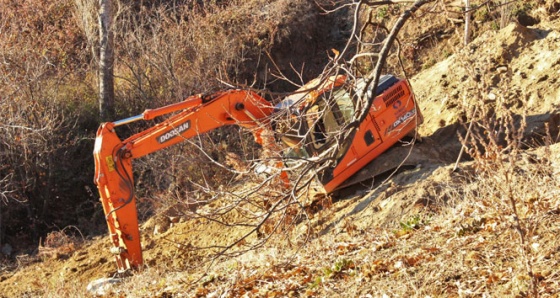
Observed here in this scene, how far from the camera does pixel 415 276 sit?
23.6 ft

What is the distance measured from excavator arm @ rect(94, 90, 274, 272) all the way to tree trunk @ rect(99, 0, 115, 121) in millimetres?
6707

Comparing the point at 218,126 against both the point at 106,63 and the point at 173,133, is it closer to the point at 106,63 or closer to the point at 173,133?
the point at 173,133

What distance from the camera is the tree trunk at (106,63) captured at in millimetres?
18125

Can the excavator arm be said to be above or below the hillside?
above

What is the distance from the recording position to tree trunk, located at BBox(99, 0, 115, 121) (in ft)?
59.5

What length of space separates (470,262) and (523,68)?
30.9ft

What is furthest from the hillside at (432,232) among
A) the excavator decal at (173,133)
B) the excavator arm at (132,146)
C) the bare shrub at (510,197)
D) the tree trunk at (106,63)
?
the tree trunk at (106,63)

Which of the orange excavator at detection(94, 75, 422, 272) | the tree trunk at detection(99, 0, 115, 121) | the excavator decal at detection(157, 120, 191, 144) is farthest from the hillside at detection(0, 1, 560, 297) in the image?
the tree trunk at detection(99, 0, 115, 121)

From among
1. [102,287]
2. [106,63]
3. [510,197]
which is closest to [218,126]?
[102,287]

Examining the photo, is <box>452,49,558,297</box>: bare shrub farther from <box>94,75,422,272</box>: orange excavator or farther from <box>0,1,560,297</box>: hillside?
<box>94,75,422,272</box>: orange excavator

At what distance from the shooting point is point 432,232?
27.9ft

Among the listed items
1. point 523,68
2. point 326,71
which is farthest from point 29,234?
point 326,71

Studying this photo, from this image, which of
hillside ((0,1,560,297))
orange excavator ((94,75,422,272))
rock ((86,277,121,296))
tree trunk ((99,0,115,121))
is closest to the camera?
hillside ((0,1,560,297))

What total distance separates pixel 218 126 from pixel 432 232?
4748 mm
